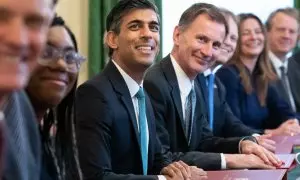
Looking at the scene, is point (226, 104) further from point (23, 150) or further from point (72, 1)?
point (23, 150)

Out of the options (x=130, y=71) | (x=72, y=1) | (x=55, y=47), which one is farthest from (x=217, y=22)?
(x=72, y=1)

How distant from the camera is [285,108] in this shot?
367 cm

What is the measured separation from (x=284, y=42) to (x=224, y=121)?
1297 millimetres

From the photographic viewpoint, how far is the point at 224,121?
318cm

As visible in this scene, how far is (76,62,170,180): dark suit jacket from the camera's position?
74.2 inches

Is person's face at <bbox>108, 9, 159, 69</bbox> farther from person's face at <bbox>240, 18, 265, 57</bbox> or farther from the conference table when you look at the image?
person's face at <bbox>240, 18, 265, 57</bbox>

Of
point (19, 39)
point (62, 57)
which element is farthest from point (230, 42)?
point (19, 39)

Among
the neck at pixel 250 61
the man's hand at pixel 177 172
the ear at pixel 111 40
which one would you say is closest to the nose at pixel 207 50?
the ear at pixel 111 40

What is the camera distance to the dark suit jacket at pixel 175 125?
228 cm

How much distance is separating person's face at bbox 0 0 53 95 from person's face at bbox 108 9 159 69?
1.62 meters

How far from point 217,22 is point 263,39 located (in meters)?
1.11

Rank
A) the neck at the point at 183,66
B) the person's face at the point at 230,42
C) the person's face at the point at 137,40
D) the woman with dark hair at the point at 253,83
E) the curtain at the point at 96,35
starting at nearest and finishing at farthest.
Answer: the person's face at the point at 137,40, the neck at the point at 183,66, the person's face at the point at 230,42, the woman with dark hair at the point at 253,83, the curtain at the point at 96,35

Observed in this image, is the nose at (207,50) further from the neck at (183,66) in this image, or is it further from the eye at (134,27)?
the eye at (134,27)

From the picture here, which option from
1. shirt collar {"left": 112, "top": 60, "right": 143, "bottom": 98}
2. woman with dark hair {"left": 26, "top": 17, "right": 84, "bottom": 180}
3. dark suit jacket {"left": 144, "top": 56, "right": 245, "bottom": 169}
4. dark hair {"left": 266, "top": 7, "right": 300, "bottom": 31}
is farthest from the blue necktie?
woman with dark hair {"left": 26, "top": 17, "right": 84, "bottom": 180}
